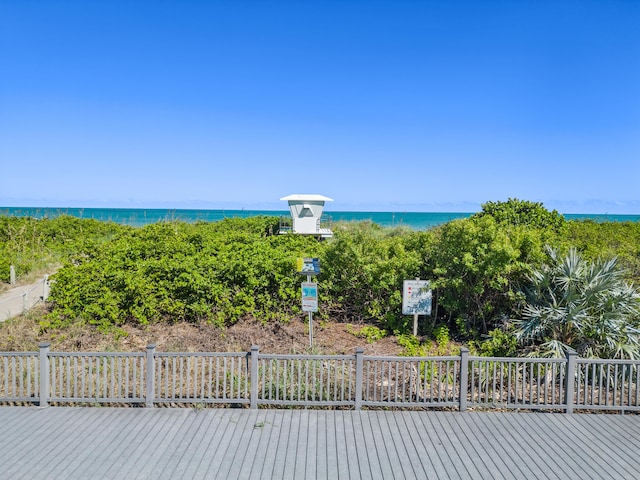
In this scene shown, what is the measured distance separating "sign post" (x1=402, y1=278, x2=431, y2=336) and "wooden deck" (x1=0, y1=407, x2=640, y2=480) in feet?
8.68

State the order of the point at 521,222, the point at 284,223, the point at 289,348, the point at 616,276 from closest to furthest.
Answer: the point at 616,276, the point at 289,348, the point at 521,222, the point at 284,223

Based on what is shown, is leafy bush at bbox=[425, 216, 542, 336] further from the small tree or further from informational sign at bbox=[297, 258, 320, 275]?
the small tree

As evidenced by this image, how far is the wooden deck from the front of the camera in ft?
14.7

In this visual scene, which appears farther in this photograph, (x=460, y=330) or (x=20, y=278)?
(x=20, y=278)

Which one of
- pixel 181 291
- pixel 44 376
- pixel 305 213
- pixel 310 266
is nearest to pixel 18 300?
pixel 181 291

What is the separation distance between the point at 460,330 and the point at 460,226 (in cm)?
208

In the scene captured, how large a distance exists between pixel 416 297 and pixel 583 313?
2.78 meters

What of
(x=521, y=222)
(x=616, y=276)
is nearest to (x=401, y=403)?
(x=616, y=276)

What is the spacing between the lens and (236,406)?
6.13 metres

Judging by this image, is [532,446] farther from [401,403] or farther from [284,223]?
[284,223]

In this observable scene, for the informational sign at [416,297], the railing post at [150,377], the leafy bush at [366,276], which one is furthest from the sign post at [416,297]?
the railing post at [150,377]

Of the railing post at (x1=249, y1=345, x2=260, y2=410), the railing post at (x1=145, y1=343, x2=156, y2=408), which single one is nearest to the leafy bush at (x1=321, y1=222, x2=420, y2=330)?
the railing post at (x1=249, y1=345, x2=260, y2=410)

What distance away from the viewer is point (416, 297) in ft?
27.5

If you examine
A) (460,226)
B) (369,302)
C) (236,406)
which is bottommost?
(236,406)
